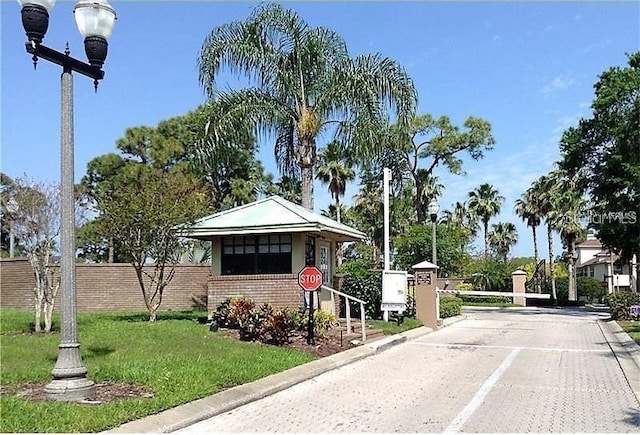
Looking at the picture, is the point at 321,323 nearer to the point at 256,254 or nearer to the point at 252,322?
the point at 252,322

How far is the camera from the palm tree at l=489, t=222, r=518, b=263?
69.1 m

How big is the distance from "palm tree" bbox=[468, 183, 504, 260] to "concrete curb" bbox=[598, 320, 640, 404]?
3801cm

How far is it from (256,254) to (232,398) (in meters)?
8.85

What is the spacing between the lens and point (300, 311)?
1596 cm

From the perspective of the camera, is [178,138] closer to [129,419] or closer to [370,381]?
[370,381]

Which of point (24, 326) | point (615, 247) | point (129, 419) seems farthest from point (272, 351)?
point (615, 247)

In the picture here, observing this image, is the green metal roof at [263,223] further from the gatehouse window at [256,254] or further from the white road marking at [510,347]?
the white road marking at [510,347]

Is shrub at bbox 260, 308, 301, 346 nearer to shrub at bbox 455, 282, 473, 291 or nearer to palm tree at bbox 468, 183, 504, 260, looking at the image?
shrub at bbox 455, 282, 473, 291

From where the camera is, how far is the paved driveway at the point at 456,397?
24.8ft

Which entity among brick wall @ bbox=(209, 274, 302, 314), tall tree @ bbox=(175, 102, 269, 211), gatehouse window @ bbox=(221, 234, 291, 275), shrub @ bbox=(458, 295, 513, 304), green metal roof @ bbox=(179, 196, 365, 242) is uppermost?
tall tree @ bbox=(175, 102, 269, 211)

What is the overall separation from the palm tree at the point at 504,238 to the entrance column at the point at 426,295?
49.3 m

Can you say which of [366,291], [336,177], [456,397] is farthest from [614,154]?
[456,397]

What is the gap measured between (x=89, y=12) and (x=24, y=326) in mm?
9143

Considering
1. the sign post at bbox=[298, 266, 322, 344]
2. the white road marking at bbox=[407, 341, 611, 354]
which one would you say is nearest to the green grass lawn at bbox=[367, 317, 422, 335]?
the white road marking at bbox=[407, 341, 611, 354]
